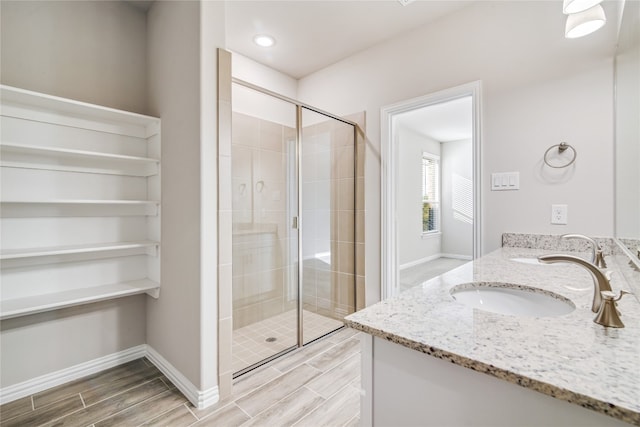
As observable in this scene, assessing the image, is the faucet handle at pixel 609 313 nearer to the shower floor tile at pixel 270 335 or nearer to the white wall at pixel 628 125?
the white wall at pixel 628 125

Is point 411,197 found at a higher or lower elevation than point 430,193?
lower

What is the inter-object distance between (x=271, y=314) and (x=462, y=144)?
565 cm

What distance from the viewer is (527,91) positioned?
1.92 m

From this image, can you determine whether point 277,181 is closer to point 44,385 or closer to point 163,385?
point 163,385

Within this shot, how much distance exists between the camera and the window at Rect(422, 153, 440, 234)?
20.3 feet

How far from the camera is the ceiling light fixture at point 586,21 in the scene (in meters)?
1.36

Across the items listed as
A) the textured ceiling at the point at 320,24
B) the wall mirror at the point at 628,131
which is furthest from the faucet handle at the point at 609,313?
the textured ceiling at the point at 320,24

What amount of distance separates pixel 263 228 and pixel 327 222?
2.21 feet

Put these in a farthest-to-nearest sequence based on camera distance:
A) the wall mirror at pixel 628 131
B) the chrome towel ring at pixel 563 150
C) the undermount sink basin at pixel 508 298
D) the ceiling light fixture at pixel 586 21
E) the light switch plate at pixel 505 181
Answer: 1. the light switch plate at pixel 505 181
2. the chrome towel ring at pixel 563 150
3. the ceiling light fixture at pixel 586 21
4. the wall mirror at pixel 628 131
5. the undermount sink basin at pixel 508 298

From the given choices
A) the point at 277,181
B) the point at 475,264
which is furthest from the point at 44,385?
the point at 475,264

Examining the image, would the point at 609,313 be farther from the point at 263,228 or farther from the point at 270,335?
the point at 270,335

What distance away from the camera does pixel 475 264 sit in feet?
4.76

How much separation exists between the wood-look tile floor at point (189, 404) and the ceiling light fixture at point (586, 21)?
2.21 meters

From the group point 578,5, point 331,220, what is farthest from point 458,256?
point 578,5
